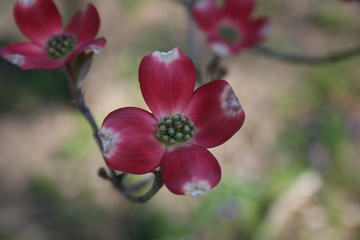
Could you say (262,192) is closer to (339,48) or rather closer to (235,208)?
(235,208)

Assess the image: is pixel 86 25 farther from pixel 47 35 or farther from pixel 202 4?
pixel 202 4

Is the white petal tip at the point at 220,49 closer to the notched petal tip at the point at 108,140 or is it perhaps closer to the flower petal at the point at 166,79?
the flower petal at the point at 166,79

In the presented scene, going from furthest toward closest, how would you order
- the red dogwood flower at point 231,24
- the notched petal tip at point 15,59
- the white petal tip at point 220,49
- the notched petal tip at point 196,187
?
the red dogwood flower at point 231,24 → the white petal tip at point 220,49 → the notched petal tip at point 15,59 → the notched petal tip at point 196,187

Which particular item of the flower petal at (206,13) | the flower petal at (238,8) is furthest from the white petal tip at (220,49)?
the flower petal at (238,8)

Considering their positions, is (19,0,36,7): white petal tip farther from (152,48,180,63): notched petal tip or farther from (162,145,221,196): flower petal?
(162,145,221,196): flower petal

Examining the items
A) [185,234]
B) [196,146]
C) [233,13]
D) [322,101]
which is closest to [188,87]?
[196,146]

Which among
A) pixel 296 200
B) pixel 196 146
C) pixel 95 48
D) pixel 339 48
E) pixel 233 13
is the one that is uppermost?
pixel 95 48

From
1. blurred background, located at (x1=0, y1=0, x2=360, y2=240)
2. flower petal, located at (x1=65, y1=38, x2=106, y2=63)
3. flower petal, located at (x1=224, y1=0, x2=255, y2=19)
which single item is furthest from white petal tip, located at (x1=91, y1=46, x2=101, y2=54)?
blurred background, located at (x1=0, y1=0, x2=360, y2=240)

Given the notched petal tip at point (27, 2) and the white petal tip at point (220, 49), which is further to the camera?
the white petal tip at point (220, 49)
